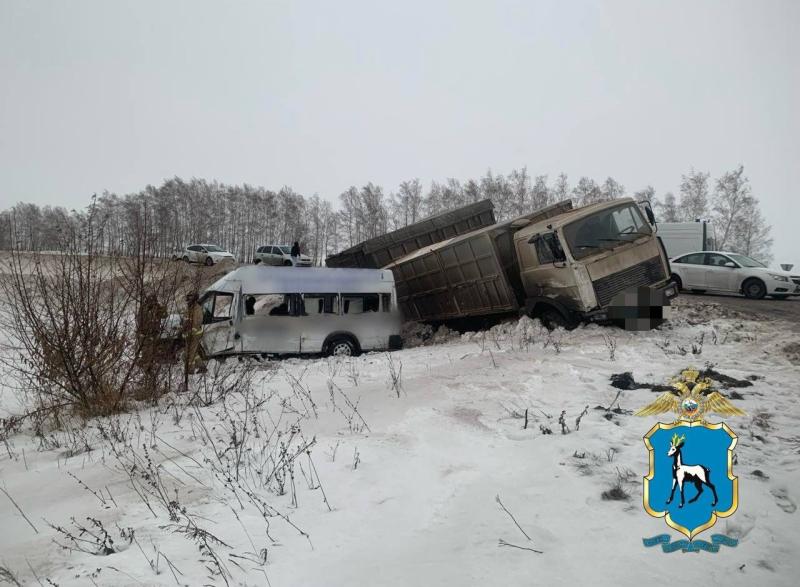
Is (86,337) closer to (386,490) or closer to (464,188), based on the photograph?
(386,490)

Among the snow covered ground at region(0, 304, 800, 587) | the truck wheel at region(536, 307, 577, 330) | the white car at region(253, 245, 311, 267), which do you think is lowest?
the snow covered ground at region(0, 304, 800, 587)

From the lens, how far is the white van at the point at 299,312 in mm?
9641

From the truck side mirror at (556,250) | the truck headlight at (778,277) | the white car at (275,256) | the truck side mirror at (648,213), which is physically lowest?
the truck headlight at (778,277)

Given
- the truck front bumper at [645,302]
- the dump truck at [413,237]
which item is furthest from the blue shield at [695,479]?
the dump truck at [413,237]

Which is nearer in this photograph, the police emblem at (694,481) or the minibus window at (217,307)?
the police emblem at (694,481)

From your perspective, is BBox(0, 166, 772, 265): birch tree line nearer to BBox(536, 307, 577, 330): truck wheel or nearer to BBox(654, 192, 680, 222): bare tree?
BBox(654, 192, 680, 222): bare tree

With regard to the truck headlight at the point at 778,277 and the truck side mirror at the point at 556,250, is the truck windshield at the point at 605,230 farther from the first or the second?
the truck headlight at the point at 778,277

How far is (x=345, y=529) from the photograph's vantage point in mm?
2977

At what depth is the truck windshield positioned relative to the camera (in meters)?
8.86

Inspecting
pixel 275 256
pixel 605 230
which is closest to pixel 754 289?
pixel 605 230

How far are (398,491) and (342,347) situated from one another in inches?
280

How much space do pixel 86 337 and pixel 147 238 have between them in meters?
1.59

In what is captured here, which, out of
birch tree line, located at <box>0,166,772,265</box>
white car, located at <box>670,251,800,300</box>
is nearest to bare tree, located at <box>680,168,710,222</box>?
birch tree line, located at <box>0,166,772,265</box>

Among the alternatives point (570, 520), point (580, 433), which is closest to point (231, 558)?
point (570, 520)
